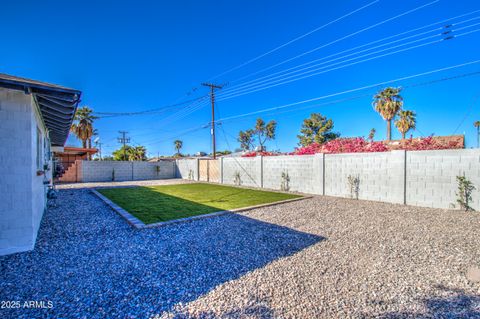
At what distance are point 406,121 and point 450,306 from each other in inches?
930

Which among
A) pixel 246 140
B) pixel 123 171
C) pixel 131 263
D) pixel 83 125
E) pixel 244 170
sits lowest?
pixel 131 263

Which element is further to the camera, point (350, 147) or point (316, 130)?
point (316, 130)

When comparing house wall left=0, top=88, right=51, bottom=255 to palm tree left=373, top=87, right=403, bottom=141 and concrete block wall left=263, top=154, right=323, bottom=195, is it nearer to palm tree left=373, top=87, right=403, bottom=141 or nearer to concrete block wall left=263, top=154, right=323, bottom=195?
concrete block wall left=263, top=154, right=323, bottom=195

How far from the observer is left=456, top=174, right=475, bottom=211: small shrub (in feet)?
22.2

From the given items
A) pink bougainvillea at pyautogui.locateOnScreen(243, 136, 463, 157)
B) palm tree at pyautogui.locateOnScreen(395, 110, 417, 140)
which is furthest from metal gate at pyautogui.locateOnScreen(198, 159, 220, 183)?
palm tree at pyautogui.locateOnScreen(395, 110, 417, 140)

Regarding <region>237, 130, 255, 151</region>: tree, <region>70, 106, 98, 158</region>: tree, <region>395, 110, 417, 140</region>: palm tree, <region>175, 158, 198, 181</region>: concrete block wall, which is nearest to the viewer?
<region>175, 158, 198, 181</region>: concrete block wall

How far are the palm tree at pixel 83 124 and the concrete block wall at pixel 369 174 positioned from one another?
24.9 meters

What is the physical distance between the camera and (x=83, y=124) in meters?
24.3

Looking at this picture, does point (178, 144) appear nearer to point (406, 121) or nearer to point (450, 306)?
point (406, 121)

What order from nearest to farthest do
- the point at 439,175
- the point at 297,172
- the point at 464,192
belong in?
the point at 464,192, the point at 439,175, the point at 297,172

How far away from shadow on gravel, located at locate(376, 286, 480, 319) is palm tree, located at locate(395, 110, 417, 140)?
22878mm

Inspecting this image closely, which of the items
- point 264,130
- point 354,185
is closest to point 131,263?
point 354,185

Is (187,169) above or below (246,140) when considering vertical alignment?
below

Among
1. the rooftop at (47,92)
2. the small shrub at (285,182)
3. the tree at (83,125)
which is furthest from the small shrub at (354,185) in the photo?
the tree at (83,125)
